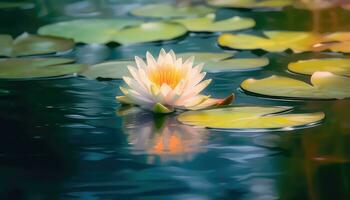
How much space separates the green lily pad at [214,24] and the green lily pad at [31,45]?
385mm

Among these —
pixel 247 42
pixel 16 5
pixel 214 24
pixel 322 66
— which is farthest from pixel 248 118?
pixel 16 5

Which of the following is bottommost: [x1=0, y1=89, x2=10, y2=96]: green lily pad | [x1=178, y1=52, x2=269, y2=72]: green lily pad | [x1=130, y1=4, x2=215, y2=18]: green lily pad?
[x1=0, y1=89, x2=10, y2=96]: green lily pad

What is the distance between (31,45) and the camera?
2.07 meters

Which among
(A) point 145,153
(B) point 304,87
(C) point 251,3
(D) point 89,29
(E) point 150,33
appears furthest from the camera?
(C) point 251,3

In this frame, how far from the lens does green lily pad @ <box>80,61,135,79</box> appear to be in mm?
1735

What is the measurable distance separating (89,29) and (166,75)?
0.92 m

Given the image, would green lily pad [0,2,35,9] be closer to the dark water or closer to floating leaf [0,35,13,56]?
floating leaf [0,35,13,56]

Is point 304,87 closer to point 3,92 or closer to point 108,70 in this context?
point 108,70

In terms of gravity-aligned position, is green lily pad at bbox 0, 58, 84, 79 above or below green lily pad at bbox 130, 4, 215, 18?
below

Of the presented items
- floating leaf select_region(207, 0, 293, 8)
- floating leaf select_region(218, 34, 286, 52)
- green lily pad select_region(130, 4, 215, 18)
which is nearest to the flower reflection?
floating leaf select_region(218, 34, 286, 52)

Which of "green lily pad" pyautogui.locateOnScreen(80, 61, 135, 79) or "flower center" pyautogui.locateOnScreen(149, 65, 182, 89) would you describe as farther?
"green lily pad" pyautogui.locateOnScreen(80, 61, 135, 79)

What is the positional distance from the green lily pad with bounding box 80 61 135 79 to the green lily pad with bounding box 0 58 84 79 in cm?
3

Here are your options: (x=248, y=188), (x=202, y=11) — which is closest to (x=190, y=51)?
(x=202, y=11)

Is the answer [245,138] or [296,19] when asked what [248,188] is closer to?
[245,138]
